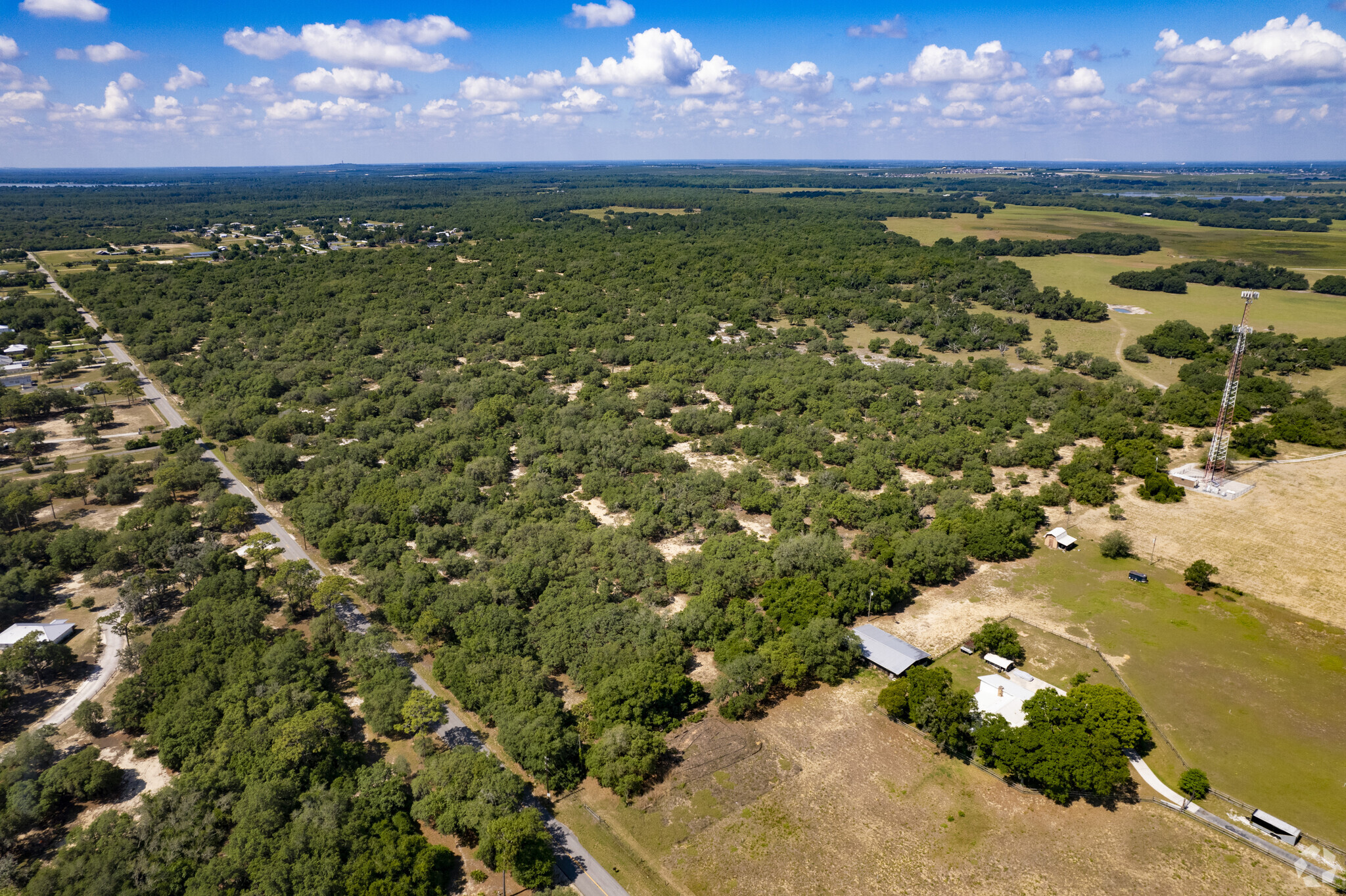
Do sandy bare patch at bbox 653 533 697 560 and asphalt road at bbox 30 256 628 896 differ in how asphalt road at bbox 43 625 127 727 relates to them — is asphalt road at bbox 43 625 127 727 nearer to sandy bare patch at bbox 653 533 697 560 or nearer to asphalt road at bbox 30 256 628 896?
asphalt road at bbox 30 256 628 896

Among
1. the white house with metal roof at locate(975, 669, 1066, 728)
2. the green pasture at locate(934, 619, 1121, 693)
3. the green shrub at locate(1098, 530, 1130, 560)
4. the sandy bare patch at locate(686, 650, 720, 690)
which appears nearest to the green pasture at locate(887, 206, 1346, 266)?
the green shrub at locate(1098, 530, 1130, 560)

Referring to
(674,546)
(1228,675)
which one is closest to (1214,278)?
(1228,675)

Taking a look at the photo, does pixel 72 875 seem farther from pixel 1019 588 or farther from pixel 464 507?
pixel 1019 588

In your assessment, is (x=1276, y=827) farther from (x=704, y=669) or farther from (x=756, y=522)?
(x=756, y=522)

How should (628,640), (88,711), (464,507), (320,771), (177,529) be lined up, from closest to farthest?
(320,771), (88,711), (628,640), (177,529), (464,507)

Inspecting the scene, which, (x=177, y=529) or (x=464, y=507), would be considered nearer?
(x=177, y=529)

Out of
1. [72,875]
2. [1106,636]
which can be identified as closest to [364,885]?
[72,875]

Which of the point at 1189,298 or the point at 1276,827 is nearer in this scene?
the point at 1276,827
